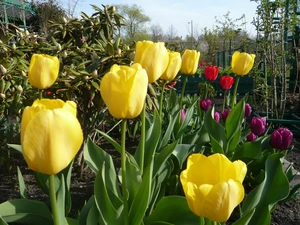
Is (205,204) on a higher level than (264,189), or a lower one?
higher

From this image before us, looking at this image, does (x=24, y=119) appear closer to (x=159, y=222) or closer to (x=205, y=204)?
(x=205, y=204)

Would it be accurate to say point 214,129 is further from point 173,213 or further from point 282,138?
point 173,213

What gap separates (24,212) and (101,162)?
340 mm

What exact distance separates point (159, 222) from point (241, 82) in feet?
25.1

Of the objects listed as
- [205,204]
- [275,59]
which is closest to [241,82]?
[275,59]

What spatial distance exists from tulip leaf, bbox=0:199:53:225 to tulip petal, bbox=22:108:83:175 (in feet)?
1.78

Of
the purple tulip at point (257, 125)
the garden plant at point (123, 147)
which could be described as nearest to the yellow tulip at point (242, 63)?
the garden plant at point (123, 147)

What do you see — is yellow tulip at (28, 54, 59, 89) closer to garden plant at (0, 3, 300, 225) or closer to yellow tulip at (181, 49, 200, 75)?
garden plant at (0, 3, 300, 225)

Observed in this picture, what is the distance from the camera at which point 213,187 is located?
666 millimetres

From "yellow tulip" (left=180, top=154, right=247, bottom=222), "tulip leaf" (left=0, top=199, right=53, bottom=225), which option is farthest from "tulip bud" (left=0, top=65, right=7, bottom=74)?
"yellow tulip" (left=180, top=154, right=247, bottom=222)

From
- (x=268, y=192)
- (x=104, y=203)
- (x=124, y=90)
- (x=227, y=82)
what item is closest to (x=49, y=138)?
(x=124, y=90)

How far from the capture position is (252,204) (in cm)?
121

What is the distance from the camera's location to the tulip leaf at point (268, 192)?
122cm

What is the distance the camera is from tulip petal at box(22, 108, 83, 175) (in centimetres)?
63
